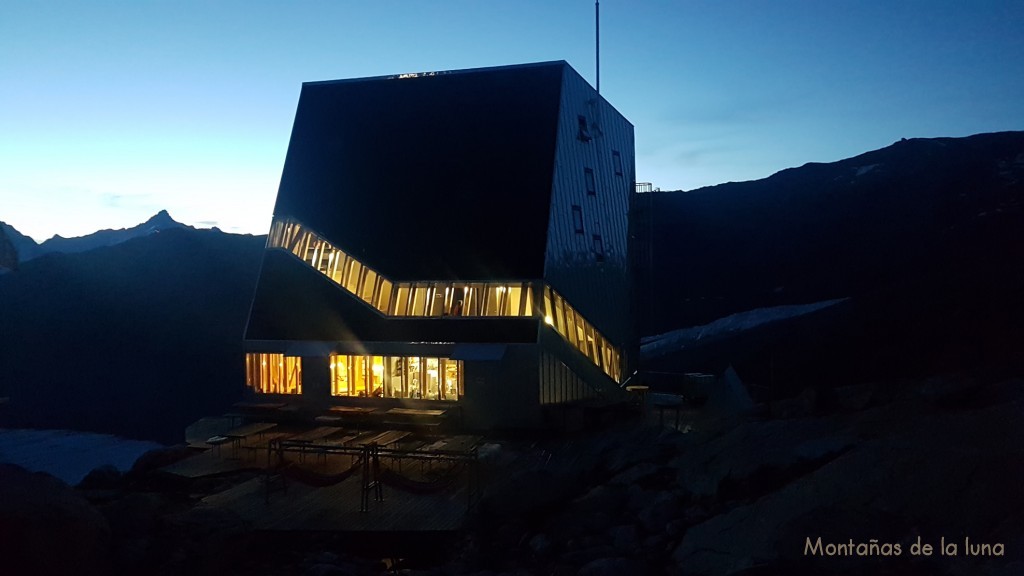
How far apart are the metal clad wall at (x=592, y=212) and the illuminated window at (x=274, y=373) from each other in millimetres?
10607

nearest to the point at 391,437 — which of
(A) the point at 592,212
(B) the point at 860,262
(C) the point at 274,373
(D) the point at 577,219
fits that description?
(C) the point at 274,373

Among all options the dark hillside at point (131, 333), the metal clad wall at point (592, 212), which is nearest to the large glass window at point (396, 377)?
the metal clad wall at point (592, 212)

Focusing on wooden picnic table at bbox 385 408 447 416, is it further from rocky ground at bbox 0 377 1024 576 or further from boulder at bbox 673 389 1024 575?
boulder at bbox 673 389 1024 575

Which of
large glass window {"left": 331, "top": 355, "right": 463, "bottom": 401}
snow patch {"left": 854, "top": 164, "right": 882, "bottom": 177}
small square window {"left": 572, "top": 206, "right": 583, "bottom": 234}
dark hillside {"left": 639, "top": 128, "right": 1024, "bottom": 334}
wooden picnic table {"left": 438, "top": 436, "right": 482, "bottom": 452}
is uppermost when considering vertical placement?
snow patch {"left": 854, "top": 164, "right": 882, "bottom": 177}

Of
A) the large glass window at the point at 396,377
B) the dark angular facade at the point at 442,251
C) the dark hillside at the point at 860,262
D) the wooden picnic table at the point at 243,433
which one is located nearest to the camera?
the wooden picnic table at the point at 243,433

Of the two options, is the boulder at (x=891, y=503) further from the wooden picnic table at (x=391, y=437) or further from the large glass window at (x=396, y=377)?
the large glass window at (x=396, y=377)

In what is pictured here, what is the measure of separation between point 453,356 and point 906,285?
72498 millimetres

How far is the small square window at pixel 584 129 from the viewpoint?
94.3 ft

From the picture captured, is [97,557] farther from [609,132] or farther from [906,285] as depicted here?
[906,285]

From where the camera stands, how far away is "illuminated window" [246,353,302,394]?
87.5 feet

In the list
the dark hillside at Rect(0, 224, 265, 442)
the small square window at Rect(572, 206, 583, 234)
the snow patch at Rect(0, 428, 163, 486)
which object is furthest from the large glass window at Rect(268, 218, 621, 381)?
the dark hillside at Rect(0, 224, 265, 442)

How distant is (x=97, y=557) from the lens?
1287 cm

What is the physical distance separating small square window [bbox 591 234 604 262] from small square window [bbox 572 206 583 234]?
1559 millimetres

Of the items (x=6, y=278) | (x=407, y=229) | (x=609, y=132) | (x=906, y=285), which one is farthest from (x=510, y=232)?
(x=6, y=278)
